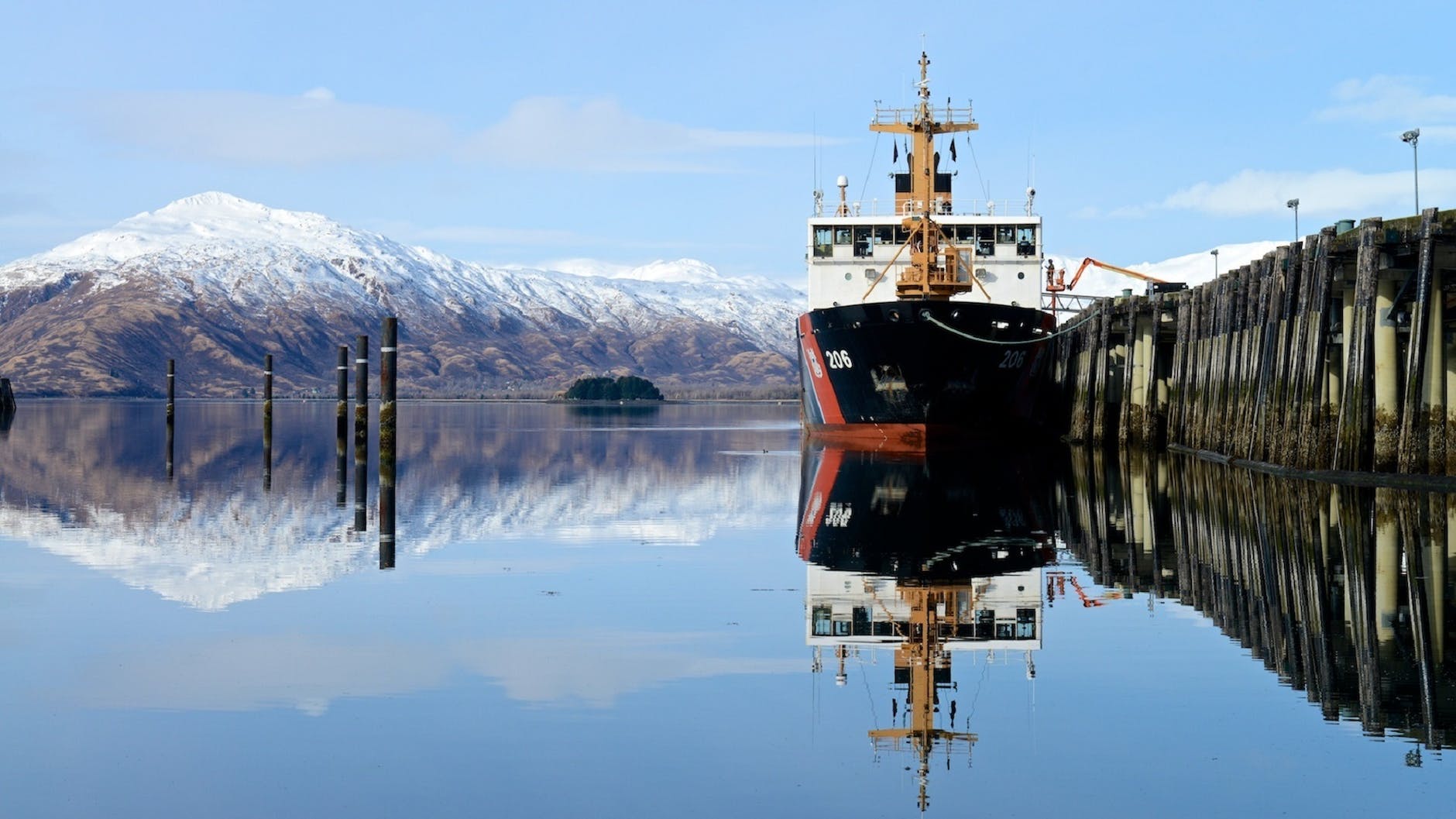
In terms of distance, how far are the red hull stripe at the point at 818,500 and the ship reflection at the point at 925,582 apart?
72mm

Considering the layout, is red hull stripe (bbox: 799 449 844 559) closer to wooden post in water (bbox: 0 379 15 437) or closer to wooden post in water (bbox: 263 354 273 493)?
wooden post in water (bbox: 263 354 273 493)

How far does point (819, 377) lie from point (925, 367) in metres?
7.42

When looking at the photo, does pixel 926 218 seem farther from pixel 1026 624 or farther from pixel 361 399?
pixel 1026 624

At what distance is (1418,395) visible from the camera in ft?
89.5

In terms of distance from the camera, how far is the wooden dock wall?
28.0 metres

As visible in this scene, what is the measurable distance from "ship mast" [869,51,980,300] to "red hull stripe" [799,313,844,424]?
3240 millimetres

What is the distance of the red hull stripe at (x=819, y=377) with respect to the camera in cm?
5169

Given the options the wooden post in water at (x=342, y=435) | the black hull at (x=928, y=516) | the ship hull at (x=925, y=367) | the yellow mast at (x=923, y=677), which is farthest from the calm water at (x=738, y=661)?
the ship hull at (x=925, y=367)

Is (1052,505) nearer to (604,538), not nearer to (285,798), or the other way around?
(604,538)

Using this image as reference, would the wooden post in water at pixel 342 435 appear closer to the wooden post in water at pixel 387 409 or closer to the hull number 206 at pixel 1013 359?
the wooden post in water at pixel 387 409

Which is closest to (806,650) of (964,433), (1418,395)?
(1418,395)

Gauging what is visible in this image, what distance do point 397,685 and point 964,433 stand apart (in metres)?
37.7

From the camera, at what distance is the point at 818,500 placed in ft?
99.6

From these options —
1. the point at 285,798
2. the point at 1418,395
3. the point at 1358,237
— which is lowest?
the point at 285,798
